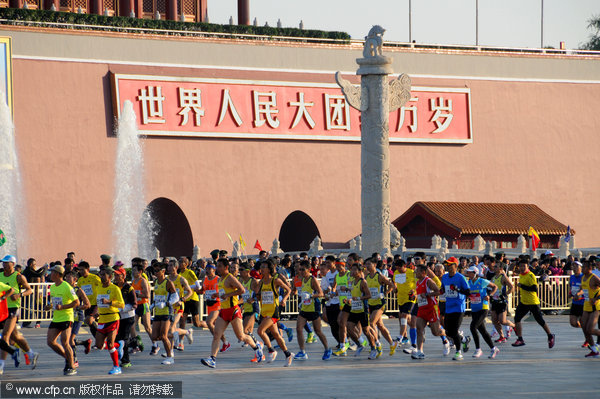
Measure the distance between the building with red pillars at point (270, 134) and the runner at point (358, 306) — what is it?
Result: 2346 cm

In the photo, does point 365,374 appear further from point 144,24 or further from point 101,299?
point 144,24

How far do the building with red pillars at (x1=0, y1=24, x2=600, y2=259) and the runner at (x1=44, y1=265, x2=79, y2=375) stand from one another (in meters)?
24.3

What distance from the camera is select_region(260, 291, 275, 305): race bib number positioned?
58.2 ft

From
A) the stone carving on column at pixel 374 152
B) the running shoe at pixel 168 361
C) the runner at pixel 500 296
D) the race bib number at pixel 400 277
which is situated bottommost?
the running shoe at pixel 168 361

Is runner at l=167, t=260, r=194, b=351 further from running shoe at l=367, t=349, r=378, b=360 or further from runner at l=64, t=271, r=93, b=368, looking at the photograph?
running shoe at l=367, t=349, r=378, b=360

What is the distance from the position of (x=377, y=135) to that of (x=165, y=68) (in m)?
12.7

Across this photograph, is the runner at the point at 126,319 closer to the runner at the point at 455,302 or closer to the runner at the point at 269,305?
the runner at the point at 269,305

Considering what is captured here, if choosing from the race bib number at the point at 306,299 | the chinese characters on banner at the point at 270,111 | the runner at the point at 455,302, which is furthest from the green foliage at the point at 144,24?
the runner at the point at 455,302

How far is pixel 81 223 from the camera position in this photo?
4075 cm

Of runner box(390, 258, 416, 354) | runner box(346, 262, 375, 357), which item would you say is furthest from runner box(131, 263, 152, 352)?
runner box(390, 258, 416, 354)

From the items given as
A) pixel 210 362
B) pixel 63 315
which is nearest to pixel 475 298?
pixel 210 362

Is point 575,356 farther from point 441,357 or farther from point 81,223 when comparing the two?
point 81,223

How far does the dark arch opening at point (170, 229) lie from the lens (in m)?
43.5

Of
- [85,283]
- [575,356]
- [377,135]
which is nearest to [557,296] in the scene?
[377,135]
